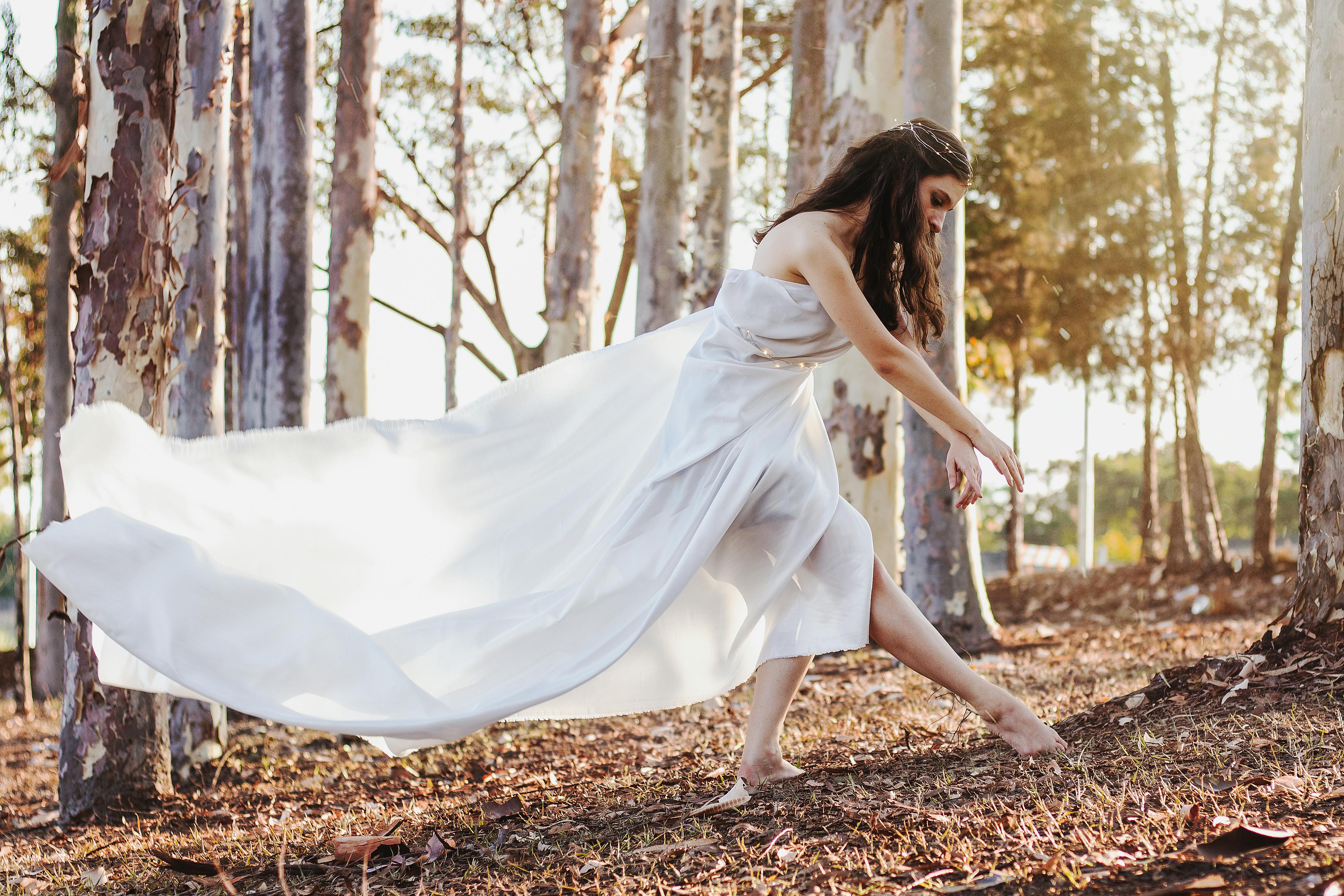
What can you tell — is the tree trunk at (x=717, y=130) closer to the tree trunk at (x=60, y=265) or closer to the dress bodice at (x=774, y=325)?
the tree trunk at (x=60, y=265)

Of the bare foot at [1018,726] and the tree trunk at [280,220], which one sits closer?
the bare foot at [1018,726]

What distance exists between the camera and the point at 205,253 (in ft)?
15.8

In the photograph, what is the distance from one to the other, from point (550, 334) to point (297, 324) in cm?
380

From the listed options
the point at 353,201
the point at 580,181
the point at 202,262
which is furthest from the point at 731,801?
the point at 580,181

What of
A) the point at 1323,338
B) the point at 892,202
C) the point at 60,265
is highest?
the point at 60,265

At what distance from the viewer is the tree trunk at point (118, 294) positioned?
3.91 metres

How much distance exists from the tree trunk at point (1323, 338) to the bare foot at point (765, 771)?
190cm

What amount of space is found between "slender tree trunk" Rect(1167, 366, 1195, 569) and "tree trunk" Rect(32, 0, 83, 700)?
476 inches

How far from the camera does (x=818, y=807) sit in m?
2.65

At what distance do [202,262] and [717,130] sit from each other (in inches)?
192

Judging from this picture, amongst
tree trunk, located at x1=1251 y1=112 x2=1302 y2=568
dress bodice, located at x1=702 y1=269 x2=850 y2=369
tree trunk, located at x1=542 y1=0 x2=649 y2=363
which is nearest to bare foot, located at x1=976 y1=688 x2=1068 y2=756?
dress bodice, located at x1=702 y1=269 x2=850 y2=369

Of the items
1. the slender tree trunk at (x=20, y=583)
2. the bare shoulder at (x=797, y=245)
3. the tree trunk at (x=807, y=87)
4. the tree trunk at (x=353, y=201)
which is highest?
the tree trunk at (x=807, y=87)

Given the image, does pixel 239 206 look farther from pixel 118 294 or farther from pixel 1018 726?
pixel 1018 726

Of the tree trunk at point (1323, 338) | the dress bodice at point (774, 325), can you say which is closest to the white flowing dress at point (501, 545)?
the dress bodice at point (774, 325)
